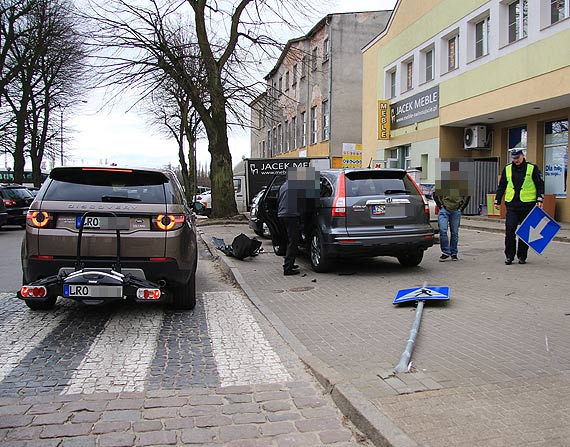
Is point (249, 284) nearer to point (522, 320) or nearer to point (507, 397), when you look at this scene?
point (522, 320)

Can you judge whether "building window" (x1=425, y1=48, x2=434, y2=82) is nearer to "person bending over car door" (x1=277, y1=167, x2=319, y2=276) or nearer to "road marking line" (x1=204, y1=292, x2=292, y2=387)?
"person bending over car door" (x1=277, y1=167, x2=319, y2=276)

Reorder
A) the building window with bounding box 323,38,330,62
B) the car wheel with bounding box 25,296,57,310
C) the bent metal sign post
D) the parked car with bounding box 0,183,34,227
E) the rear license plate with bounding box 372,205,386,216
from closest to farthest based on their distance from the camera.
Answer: the car wheel with bounding box 25,296,57,310
the rear license plate with bounding box 372,205,386,216
the parked car with bounding box 0,183,34,227
the bent metal sign post
the building window with bounding box 323,38,330,62

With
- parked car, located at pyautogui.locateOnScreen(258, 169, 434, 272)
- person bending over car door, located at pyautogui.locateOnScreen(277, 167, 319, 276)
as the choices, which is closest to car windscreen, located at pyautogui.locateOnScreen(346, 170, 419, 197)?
parked car, located at pyautogui.locateOnScreen(258, 169, 434, 272)

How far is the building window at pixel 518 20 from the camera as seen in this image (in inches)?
633

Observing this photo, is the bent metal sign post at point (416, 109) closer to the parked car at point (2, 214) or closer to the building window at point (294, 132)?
the parked car at point (2, 214)

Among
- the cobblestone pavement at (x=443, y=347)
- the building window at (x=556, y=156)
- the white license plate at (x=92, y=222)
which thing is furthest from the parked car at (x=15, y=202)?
the building window at (x=556, y=156)

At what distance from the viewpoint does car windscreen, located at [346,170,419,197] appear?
860 centimetres

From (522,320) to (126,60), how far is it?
16.8 meters

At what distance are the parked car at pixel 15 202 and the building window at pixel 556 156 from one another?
17862mm

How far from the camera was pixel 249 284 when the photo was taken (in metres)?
8.32

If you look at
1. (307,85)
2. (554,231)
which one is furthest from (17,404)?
(307,85)

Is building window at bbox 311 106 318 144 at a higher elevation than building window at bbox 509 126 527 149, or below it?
higher

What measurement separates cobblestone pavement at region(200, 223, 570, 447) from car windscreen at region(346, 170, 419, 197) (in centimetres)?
132

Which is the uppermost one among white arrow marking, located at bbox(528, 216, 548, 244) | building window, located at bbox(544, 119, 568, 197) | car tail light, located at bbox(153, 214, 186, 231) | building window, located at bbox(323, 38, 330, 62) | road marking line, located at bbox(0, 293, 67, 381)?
building window, located at bbox(323, 38, 330, 62)
